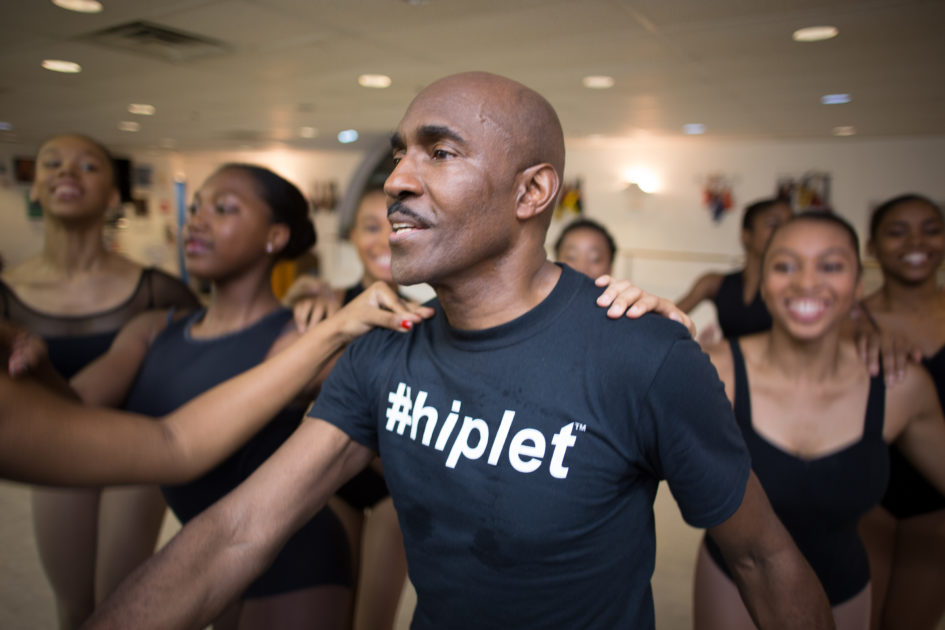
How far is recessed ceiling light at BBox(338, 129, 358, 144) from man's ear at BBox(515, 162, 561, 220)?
26.5 feet

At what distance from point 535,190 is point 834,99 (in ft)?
17.3

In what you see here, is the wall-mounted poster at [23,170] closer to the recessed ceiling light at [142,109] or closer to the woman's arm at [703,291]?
the recessed ceiling light at [142,109]

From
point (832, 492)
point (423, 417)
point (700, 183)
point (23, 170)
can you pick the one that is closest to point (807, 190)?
→ point (700, 183)

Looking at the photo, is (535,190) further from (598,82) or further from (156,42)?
(598,82)

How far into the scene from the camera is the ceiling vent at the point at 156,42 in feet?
12.7

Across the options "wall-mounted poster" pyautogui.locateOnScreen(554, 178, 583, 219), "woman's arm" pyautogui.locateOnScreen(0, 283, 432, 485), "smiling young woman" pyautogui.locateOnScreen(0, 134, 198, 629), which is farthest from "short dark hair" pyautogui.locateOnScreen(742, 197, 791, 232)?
"wall-mounted poster" pyautogui.locateOnScreen(554, 178, 583, 219)

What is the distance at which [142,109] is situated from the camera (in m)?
7.12

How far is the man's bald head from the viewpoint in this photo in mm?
→ 1055

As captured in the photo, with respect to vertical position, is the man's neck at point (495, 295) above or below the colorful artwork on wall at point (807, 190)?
below

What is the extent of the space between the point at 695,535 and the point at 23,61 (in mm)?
5730

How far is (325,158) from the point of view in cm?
1194

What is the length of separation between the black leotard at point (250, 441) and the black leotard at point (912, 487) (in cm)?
180

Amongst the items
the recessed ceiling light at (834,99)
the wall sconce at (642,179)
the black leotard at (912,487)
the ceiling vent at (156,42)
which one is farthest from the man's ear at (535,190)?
the wall sconce at (642,179)

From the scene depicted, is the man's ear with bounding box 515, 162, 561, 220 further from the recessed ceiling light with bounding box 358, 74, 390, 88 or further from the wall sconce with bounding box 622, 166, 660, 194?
the wall sconce with bounding box 622, 166, 660, 194
